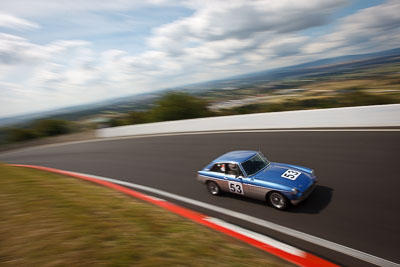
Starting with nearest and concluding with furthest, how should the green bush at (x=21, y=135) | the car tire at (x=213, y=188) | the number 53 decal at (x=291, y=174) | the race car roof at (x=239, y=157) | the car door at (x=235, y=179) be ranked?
1. the number 53 decal at (x=291, y=174)
2. the car door at (x=235, y=179)
3. the race car roof at (x=239, y=157)
4. the car tire at (x=213, y=188)
5. the green bush at (x=21, y=135)

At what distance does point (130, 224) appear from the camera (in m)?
4.42

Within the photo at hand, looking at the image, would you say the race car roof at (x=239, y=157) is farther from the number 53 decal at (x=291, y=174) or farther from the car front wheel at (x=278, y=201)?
the car front wheel at (x=278, y=201)

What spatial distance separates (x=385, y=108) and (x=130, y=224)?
35.4 feet

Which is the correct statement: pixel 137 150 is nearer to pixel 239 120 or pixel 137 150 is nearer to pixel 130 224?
pixel 239 120

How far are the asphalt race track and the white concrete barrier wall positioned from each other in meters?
0.96

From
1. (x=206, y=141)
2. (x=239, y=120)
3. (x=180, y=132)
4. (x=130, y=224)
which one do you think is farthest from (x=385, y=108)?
(x=180, y=132)

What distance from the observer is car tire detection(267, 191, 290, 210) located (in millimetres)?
4926

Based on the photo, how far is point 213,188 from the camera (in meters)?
6.35

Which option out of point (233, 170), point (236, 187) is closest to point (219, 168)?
point (233, 170)

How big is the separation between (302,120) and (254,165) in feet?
23.4

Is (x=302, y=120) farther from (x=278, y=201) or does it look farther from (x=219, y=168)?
(x=278, y=201)

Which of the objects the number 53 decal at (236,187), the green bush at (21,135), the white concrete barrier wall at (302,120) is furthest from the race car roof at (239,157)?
the green bush at (21,135)

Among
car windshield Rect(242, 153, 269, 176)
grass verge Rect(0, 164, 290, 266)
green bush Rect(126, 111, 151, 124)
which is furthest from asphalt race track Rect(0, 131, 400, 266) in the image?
green bush Rect(126, 111, 151, 124)

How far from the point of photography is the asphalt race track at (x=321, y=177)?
4.07 metres
